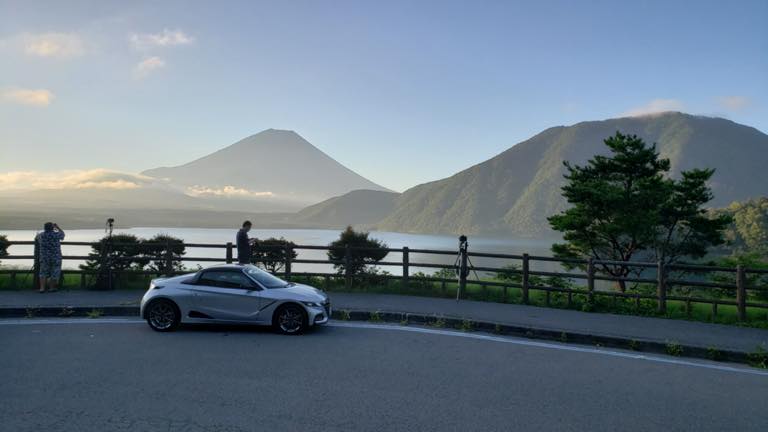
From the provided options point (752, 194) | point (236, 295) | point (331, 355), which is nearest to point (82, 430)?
point (331, 355)

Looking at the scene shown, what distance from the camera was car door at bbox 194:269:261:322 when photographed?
9406 mm

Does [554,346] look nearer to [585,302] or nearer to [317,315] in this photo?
[585,302]

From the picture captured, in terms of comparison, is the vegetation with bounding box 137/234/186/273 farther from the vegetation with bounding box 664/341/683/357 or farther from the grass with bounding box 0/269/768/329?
the vegetation with bounding box 664/341/683/357

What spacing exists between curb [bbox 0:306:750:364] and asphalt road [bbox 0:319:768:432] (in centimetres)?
51

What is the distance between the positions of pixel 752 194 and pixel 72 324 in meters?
223

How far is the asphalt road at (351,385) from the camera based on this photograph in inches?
198

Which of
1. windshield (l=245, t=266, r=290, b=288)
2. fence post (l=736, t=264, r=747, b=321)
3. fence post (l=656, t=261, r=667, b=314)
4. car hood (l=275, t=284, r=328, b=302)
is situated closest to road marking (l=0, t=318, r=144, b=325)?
windshield (l=245, t=266, r=290, b=288)

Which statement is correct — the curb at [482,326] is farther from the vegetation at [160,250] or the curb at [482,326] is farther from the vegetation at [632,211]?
the vegetation at [632,211]

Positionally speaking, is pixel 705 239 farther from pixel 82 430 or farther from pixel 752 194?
pixel 752 194

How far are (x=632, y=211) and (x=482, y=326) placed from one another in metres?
15.2

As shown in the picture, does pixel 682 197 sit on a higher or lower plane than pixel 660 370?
higher

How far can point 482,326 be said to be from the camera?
32.9ft

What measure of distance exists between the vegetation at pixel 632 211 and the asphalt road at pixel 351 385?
49.5 feet

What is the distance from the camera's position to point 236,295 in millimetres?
9445
